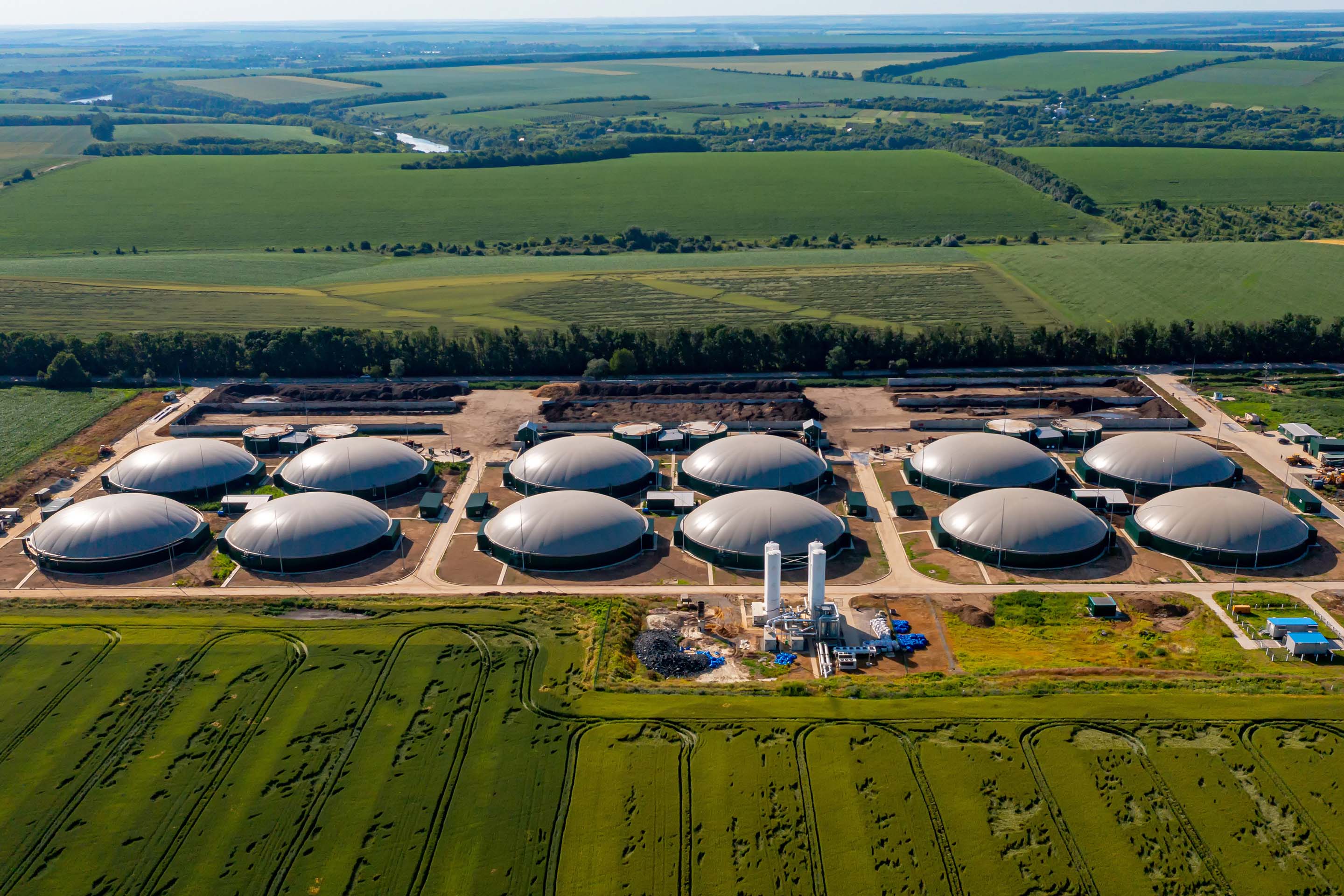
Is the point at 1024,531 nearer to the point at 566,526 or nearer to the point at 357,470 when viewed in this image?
the point at 566,526

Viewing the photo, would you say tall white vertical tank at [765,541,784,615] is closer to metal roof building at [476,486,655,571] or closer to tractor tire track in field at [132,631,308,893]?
metal roof building at [476,486,655,571]

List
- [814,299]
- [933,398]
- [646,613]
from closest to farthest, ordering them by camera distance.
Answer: [646,613] < [933,398] < [814,299]

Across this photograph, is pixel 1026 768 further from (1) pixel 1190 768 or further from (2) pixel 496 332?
(2) pixel 496 332

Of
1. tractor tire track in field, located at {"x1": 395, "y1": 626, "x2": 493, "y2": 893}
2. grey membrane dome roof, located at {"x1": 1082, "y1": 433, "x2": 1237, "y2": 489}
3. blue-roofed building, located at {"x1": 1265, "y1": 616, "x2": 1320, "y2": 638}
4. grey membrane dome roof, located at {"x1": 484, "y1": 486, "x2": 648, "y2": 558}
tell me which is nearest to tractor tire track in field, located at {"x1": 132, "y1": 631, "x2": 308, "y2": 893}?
tractor tire track in field, located at {"x1": 395, "y1": 626, "x2": 493, "y2": 893}

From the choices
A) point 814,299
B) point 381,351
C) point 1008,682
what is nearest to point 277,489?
point 381,351

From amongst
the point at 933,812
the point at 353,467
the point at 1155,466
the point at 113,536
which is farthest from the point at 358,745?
the point at 1155,466

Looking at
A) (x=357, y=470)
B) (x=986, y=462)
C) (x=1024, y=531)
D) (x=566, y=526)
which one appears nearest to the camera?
(x=1024, y=531)
